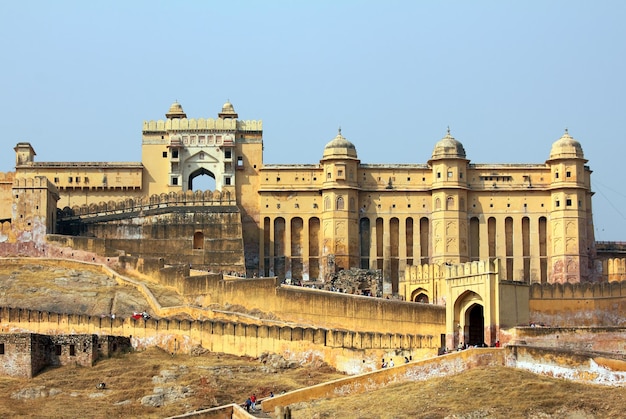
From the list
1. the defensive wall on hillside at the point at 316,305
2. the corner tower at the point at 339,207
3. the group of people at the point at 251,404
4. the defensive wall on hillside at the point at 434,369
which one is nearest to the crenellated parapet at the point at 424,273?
the defensive wall on hillside at the point at 316,305

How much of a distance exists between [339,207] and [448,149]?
7.72 meters

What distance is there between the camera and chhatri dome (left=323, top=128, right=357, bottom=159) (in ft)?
262

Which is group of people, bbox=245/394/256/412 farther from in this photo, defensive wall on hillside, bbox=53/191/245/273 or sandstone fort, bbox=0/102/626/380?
defensive wall on hillside, bbox=53/191/245/273

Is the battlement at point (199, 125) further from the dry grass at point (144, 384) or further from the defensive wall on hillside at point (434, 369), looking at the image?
the defensive wall on hillside at point (434, 369)

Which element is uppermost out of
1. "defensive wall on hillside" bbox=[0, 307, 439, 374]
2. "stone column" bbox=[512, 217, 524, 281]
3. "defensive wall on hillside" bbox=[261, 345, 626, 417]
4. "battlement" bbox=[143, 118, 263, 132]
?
"battlement" bbox=[143, 118, 263, 132]

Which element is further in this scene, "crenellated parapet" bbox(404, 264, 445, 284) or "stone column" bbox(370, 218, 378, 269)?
"stone column" bbox(370, 218, 378, 269)

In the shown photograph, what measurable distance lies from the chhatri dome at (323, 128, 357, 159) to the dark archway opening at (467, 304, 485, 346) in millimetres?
27473

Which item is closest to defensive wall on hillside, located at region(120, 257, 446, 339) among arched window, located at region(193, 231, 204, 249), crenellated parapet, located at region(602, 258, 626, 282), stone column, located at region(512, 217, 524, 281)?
arched window, located at region(193, 231, 204, 249)

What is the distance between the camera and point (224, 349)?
184 ft

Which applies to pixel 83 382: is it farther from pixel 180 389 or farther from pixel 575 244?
pixel 575 244

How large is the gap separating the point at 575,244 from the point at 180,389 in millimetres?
35367

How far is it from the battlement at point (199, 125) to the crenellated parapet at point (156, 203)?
528cm

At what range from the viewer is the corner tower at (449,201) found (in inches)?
3091

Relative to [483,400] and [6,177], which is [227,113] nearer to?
[6,177]
